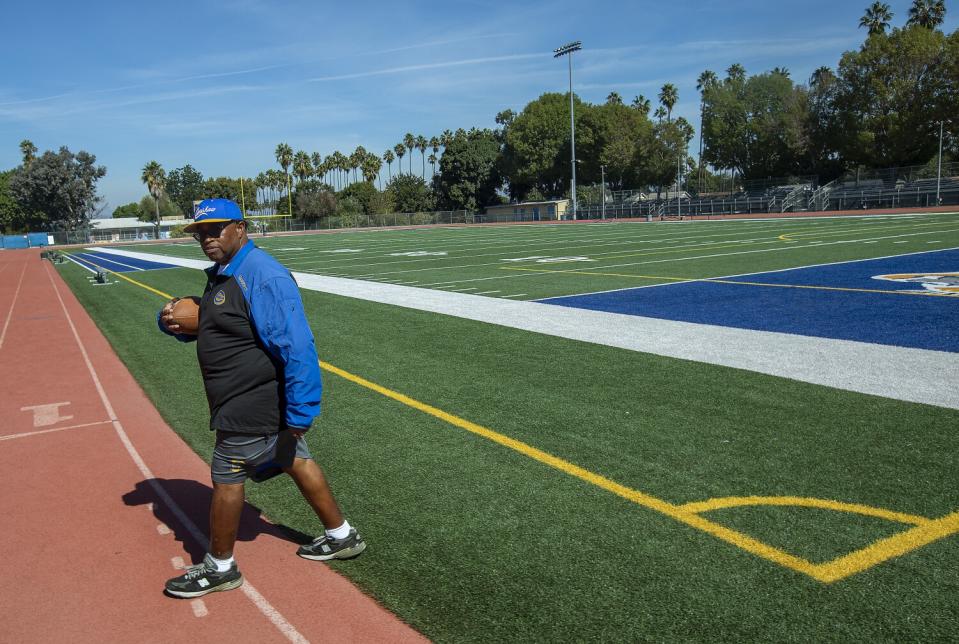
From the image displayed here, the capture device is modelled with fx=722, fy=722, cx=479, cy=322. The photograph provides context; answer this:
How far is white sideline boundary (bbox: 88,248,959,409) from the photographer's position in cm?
675

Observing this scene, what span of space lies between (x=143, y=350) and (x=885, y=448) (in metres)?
9.64

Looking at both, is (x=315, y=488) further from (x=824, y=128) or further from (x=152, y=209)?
(x=152, y=209)

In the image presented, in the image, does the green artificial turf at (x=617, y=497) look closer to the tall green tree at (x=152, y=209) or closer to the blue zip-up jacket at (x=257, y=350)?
the blue zip-up jacket at (x=257, y=350)

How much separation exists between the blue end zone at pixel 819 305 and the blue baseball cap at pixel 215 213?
769 cm

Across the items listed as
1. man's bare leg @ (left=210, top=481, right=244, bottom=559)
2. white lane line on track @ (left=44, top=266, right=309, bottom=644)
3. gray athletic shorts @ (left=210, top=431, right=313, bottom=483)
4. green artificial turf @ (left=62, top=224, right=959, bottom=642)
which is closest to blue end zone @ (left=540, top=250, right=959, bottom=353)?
green artificial turf @ (left=62, top=224, right=959, bottom=642)

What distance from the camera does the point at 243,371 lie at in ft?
11.6

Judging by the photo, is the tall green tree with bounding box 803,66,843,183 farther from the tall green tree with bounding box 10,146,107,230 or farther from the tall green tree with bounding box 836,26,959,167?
the tall green tree with bounding box 10,146,107,230

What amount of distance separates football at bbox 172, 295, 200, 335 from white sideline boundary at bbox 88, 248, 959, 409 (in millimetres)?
5609

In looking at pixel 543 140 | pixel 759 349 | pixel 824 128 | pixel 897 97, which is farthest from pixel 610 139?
pixel 759 349

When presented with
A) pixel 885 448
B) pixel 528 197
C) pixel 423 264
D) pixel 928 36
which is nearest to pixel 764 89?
pixel 928 36

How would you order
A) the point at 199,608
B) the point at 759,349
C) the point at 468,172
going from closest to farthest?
the point at 199,608
the point at 759,349
the point at 468,172

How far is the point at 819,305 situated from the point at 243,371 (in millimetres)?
10119

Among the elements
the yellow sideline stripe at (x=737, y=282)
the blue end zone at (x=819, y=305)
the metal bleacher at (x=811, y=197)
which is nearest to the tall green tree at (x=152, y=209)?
the metal bleacher at (x=811, y=197)

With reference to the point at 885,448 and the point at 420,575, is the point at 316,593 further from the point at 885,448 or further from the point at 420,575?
the point at 885,448
